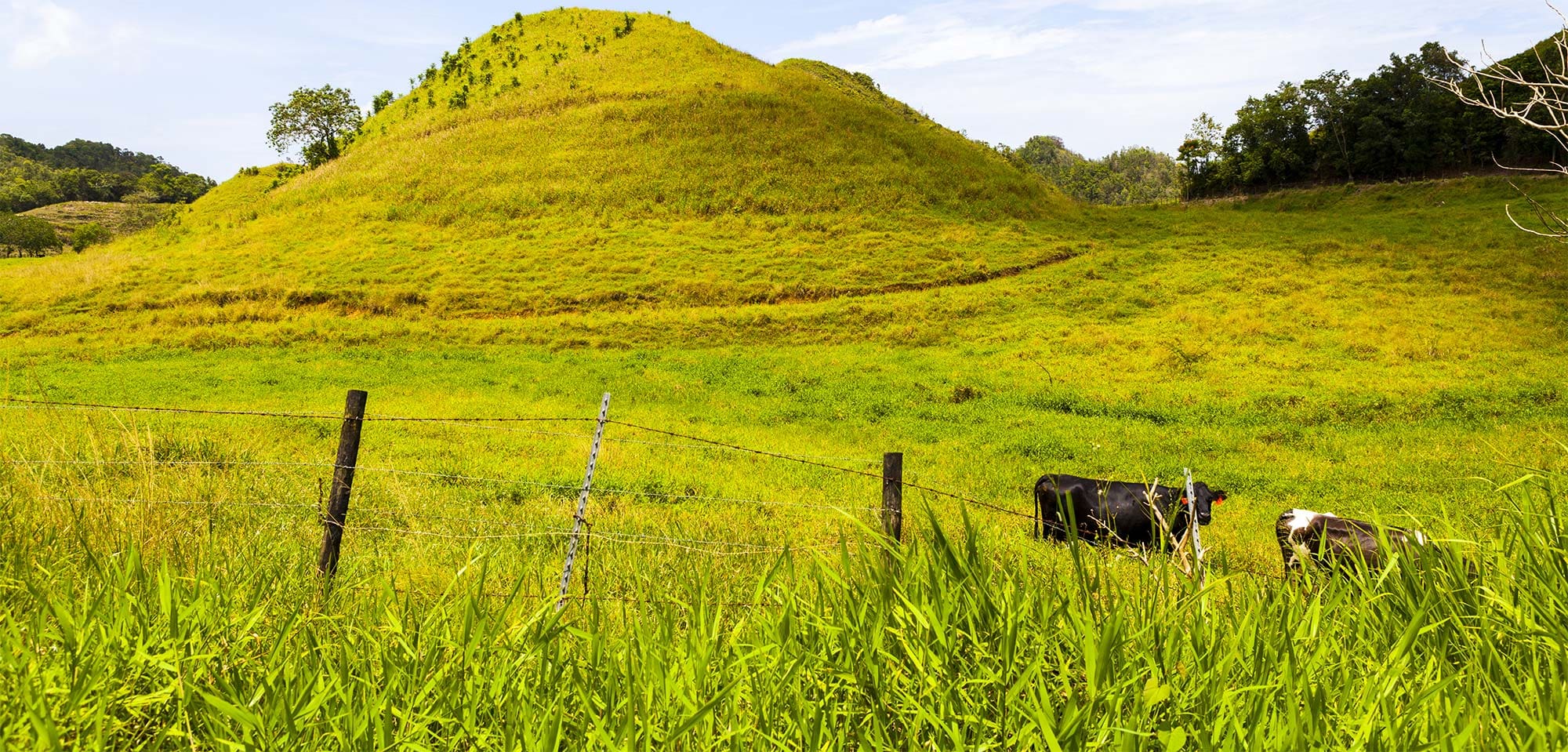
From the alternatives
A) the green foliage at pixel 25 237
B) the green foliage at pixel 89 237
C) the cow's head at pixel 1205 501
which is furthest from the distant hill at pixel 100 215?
the cow's head at pixel 1205 501

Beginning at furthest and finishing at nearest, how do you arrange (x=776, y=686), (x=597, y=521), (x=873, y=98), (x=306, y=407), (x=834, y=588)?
(x=873, y=98)
(x=306, y=407)
(x=597, y=521)
(x=834, y=588)
(x=776, y=686)

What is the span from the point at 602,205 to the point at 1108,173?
307 ft

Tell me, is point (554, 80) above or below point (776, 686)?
above

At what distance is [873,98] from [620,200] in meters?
32.1

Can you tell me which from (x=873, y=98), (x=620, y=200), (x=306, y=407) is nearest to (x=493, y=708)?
(x=306, y=407)

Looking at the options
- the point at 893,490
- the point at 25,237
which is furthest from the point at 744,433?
the point at 25,237

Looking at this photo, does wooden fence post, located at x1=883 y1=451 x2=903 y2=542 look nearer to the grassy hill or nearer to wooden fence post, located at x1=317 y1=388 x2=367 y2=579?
the grassy hill

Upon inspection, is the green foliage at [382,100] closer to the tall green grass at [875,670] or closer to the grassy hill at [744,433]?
the grassy hill at [744,433]

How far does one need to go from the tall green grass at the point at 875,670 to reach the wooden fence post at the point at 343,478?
2198 mm

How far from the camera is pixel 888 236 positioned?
3306 cm

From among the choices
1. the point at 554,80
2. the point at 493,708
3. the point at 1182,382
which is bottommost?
the point at 1182,382

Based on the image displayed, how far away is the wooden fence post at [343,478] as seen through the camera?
16.1 ft

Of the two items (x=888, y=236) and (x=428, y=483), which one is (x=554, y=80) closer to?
(x=888, y=236)

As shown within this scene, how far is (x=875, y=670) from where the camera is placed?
2.05 m
